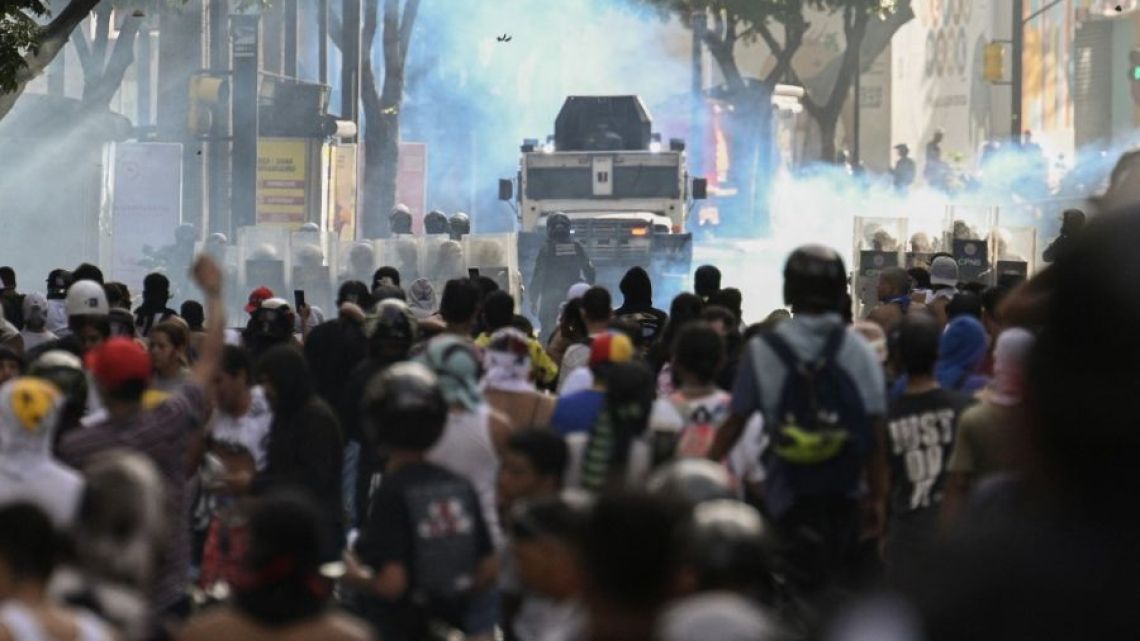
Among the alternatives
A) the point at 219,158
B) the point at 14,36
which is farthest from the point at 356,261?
the point at 219,158

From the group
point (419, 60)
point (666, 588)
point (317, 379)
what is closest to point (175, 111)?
point (419, 60)

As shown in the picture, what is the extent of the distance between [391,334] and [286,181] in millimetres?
32698

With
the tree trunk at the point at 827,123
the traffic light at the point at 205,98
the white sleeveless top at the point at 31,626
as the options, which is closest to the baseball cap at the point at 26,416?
the white sleeveless top at the point at 31,626

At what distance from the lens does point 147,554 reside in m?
5.20

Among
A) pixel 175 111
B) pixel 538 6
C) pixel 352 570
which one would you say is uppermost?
pixel 538 6

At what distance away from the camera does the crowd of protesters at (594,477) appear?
192 cm

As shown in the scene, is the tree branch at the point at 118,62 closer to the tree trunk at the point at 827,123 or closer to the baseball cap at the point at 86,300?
the tree trunk at the point at 827,123

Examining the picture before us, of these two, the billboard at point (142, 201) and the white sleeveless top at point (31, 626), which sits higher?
the billboard at point (142, 201)

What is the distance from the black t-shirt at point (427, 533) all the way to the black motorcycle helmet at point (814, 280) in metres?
1.53

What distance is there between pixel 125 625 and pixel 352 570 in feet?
4.98

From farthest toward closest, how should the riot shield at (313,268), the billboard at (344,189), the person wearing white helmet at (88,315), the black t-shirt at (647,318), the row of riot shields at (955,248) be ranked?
the billboard at (344,189)
the riot shield at (313,268)
the row of riot shields at (955,248)
the black t-shirt at (647,318)
the person wearing white helmet at (88,315)

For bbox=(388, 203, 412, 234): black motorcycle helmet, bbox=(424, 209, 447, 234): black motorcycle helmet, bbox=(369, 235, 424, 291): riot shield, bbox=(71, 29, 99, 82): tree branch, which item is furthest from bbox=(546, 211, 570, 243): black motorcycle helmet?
bbox=(71, 29, 99, 82): tree branch

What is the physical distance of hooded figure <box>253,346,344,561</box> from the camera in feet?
27.4

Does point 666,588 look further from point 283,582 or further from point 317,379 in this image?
point 317,379
